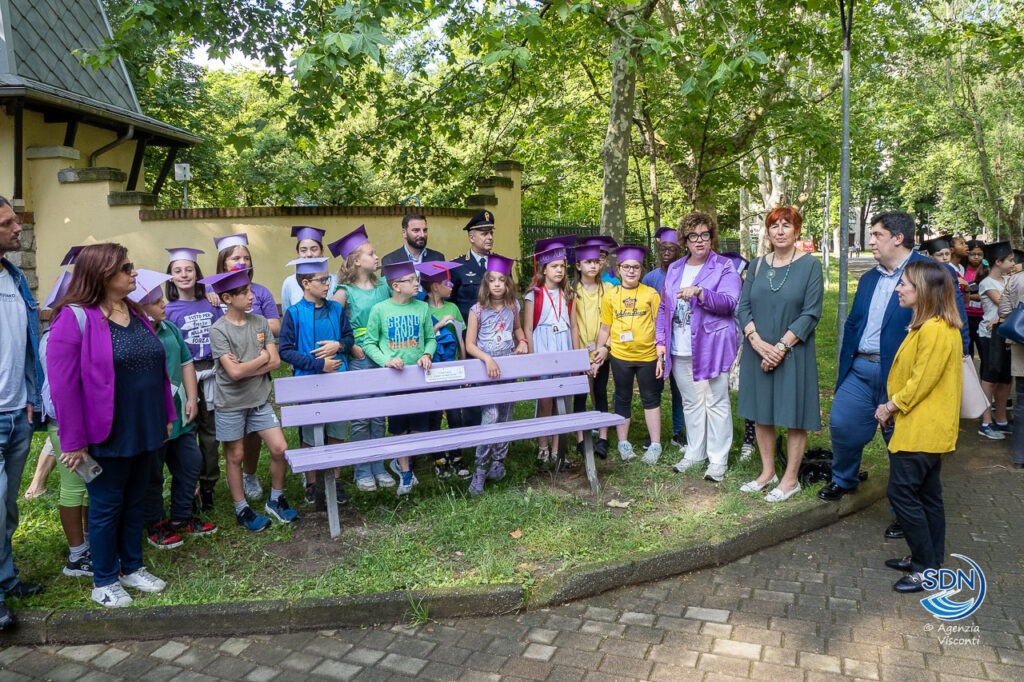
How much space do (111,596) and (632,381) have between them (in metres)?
4.00

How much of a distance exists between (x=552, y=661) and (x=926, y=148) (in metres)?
43.8

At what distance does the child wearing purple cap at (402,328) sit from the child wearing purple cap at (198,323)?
1101mm

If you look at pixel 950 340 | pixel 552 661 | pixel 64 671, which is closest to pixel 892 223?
pixel 950 340

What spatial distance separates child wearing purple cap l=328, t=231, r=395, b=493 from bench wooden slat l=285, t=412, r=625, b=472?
660 millimetres

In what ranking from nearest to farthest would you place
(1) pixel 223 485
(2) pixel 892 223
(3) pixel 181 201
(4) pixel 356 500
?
1. (2) pixel 892 223
2. (4) pixel 356 500
3. (1) pixel 223 485
4. (3) pixel 181 201

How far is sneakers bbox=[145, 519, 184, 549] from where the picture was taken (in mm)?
4746

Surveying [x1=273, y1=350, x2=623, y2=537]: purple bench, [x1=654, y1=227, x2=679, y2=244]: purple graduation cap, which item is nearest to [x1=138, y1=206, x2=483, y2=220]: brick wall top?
[x1=654, y1=227, x2=679, y2=244]: purple graduation cap

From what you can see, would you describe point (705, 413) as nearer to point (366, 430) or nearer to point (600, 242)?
point (600, 242)

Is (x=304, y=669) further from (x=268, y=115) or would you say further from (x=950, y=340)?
(x=268, y=115)

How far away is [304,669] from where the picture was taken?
3570 mm

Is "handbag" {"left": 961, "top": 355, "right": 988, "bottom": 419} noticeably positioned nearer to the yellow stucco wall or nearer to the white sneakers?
the white sneakers

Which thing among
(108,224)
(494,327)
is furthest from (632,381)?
(108,224)

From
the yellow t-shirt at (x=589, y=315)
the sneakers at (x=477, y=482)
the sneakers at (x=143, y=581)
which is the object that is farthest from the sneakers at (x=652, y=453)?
the sneakers at (x=143, y=581)

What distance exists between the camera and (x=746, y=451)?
6.55 meters
